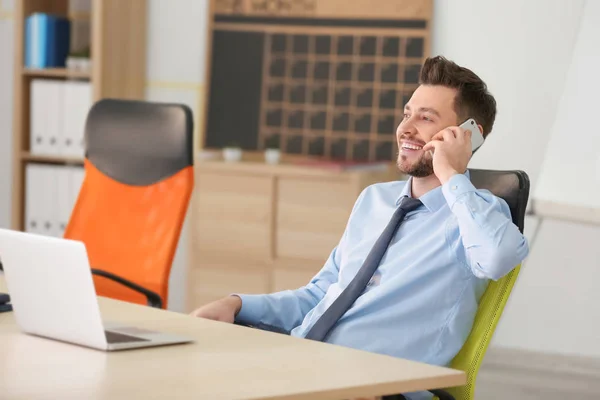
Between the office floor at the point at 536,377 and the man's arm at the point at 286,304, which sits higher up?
the man's arm at the point at 286,304

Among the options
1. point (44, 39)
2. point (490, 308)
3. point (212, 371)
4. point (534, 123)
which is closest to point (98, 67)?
point (44, 39)

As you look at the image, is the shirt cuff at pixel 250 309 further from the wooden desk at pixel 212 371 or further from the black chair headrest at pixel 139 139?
the black chair headrest at pixel 139 139

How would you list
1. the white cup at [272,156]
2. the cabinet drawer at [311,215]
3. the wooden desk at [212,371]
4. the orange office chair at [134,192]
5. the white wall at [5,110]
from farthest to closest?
1. the white wall at [5,110]
2. the white cup at [272,156]
3. the cabinet drawer at [311,215]
4. the orange office chair at [134,192]
5. the wooden desk at [212,371]

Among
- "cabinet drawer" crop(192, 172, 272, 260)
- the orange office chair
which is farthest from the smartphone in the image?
"cabinet drawer" crop(192, 172, 272, 260)

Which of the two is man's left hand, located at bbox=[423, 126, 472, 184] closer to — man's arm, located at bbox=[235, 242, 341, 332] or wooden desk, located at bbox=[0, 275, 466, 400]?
man's arm, located at bbox=[235, 242, 341, 332]

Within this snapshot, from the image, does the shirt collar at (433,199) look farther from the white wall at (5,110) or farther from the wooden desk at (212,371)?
the white wall at (5,110)

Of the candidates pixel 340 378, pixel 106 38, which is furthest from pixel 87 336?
pixel 106 38

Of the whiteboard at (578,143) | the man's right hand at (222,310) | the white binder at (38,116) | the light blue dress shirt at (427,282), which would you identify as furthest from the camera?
the white binder at (38,116)

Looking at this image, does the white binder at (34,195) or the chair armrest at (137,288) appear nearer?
the chair armrest at (137,288)

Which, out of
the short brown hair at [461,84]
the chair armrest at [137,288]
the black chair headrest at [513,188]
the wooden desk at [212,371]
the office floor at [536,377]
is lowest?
the office floor at [536,377]

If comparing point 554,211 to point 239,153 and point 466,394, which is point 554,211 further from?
point 466,394

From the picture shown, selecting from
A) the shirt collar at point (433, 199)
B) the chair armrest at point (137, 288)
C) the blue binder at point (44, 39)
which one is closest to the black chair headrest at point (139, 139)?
the chair armrest at point (137, 288)

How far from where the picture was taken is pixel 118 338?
1.82 m

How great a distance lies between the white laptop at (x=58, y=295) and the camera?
170 centimetres
